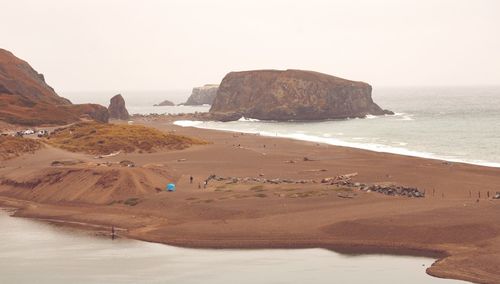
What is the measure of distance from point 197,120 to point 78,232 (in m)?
147

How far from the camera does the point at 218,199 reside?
53094 mm

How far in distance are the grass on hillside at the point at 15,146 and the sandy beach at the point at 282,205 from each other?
216 cm

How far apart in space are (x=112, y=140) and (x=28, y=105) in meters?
49.0

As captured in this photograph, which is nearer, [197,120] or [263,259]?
[263,259]

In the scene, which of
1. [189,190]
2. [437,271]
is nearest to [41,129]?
[189,190]

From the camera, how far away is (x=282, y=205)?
50094mm

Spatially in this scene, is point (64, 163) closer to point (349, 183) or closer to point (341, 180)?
point (341, 180)

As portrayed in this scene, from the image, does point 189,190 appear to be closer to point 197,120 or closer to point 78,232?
point 78,232

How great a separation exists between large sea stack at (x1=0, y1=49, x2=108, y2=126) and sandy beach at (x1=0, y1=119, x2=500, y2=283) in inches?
1801

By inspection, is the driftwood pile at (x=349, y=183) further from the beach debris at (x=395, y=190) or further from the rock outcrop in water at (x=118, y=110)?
the rock outcrop in water at (x=118, y=110)

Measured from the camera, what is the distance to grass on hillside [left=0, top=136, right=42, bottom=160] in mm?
80188

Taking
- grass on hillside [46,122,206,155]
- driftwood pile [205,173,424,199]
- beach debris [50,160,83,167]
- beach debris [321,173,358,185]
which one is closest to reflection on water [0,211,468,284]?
driftwood pile [205,173,424,199]

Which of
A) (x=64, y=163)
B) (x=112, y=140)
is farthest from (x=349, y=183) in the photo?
(x=112, y=140)

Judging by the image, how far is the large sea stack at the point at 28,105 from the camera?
123500mm
